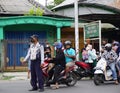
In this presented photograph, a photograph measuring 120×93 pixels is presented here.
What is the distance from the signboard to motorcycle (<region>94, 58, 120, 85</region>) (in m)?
4.61

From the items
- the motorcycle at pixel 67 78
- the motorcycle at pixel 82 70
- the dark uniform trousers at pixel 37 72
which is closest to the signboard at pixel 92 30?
the motorcycle at pixel 82 70

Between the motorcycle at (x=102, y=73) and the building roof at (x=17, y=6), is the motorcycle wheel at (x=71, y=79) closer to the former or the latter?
the motorcycle at (x=102, y=73)

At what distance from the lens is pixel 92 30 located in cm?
2017

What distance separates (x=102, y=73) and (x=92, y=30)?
5.58 m

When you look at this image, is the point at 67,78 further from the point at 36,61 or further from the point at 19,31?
the point at 19,31

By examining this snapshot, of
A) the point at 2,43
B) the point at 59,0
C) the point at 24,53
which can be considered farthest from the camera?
the point at 59,0

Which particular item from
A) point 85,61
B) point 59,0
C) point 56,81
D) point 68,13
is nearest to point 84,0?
point 68,13

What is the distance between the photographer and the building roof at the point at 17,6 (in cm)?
2554

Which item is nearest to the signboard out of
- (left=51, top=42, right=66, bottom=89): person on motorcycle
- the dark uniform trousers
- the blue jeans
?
the blue jeans

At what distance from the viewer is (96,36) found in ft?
66.1

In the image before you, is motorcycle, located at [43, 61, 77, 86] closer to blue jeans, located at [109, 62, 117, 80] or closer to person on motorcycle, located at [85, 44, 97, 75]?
blue jeans, located at [109, 62, 117, 80]

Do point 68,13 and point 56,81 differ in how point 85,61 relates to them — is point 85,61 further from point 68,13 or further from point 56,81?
point 68,13

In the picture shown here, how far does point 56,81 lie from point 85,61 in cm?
382

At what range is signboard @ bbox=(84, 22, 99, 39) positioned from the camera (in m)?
19.7
